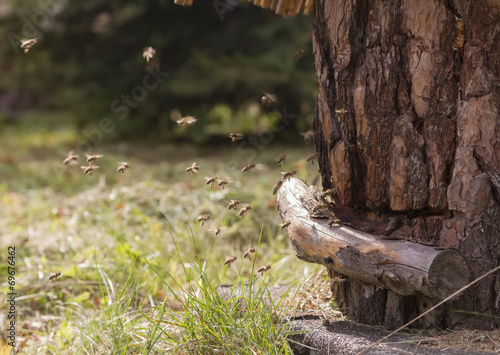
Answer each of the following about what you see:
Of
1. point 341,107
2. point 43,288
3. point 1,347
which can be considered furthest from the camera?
point 43,288

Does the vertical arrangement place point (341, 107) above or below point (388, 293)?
above

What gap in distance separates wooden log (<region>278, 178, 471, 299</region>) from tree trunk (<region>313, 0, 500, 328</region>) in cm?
11

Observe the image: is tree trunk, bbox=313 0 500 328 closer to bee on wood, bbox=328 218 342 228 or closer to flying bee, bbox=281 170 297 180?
bee on wood, bbox=328 218 342 228

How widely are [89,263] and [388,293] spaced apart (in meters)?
1.79

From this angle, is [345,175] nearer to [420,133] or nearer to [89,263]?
[420,133]

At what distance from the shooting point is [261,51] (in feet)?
23.0

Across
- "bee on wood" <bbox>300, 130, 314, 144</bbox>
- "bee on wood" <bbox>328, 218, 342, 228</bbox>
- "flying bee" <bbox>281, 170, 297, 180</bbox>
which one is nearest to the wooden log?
"bee on wood" <bbox>328, 218, 342, 228</bbox>

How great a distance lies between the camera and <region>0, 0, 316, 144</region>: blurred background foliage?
667cm

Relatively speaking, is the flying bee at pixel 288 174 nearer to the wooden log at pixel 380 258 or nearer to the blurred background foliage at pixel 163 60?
the wooden log at pixel 380 258

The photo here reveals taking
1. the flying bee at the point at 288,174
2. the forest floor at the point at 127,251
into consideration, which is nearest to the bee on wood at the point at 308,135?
the flying bee at the point at 288,174

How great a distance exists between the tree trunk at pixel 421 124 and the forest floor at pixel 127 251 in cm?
29

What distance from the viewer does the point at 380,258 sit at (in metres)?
1.90

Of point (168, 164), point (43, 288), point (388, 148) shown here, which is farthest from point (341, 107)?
point (168, 164)

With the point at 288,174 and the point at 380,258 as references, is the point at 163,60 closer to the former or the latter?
the point at 288,174
